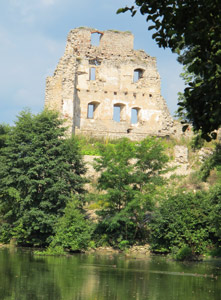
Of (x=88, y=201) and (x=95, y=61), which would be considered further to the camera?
(x=95, y=61)

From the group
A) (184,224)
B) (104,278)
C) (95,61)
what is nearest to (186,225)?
(184,224)

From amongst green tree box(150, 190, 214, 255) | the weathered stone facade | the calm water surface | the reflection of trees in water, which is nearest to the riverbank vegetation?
green tree box(150, 190, 214, 255)

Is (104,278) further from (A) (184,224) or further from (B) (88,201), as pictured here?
(B) (88,201)

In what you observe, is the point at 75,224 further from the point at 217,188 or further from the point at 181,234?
the point at 217,188

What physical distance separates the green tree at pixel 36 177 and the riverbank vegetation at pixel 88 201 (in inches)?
2.0

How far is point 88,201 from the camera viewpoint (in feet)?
89.1

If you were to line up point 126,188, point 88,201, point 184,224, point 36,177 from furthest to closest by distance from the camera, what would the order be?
1. point 36,177
2. point 88,201
3. point 126,188
4. point 184,224

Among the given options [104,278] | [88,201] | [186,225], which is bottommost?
[104,278]

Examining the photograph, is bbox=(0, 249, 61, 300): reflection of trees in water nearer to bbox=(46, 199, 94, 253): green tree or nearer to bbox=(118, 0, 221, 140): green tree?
bbox=(46, 199, 94, 253): green tree

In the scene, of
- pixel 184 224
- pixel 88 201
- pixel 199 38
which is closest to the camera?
pixel 199 38

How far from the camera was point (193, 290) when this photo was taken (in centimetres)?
1403

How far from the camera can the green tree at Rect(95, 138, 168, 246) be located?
2595 centimetres

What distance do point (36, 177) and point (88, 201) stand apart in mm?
3056

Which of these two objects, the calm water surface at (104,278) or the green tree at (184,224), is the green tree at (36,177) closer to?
the calm water surface at (104,278)
